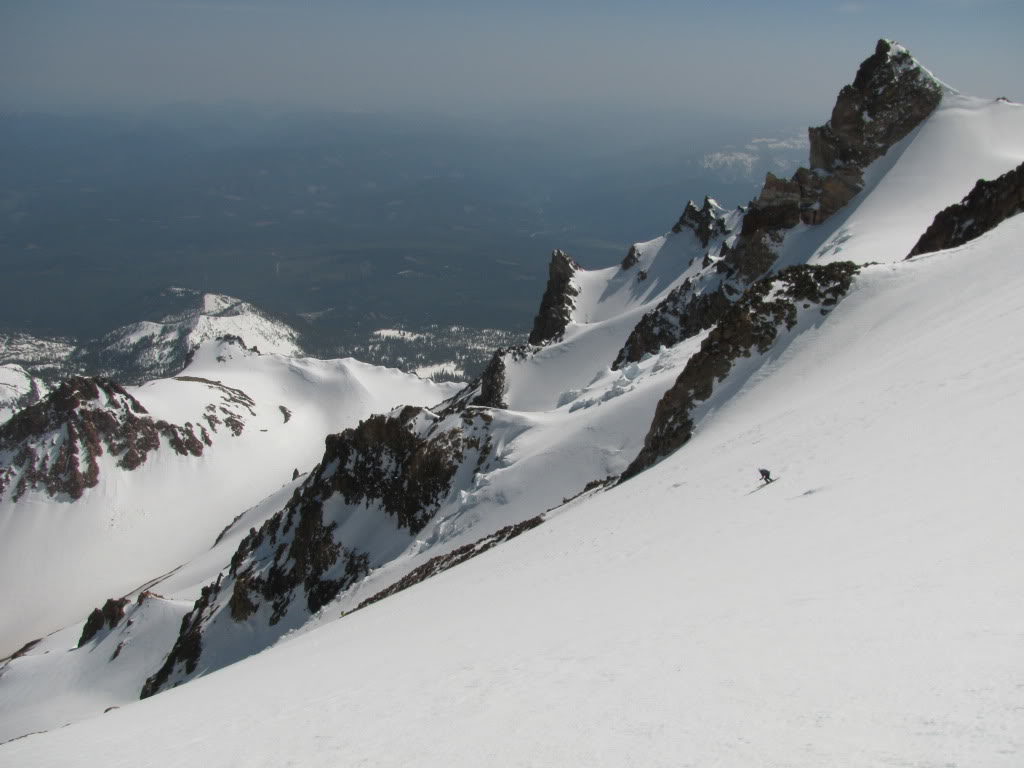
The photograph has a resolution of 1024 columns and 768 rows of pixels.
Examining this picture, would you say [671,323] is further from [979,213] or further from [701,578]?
[701,578]

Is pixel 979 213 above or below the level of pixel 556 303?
below

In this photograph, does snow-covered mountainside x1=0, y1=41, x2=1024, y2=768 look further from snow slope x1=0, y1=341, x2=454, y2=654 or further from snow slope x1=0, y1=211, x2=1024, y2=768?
snow slope x1=0, y1=341, x2=454, y2=654

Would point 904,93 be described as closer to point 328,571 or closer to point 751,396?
point 751,396

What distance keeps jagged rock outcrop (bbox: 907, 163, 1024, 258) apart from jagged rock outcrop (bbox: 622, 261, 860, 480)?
1266 centimetres

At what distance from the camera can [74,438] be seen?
142750mm

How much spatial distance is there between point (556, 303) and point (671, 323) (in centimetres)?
5819

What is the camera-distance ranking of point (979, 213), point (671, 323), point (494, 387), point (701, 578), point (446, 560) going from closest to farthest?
1. point (701, 578)
2. point (446, 560)
3. point (979, 213)
4. point (671, 323)
5. point (494, 387)

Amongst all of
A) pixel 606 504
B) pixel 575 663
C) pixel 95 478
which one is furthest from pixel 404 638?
pixel 95 478

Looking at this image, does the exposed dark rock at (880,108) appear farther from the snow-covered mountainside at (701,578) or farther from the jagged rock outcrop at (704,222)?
the jagged rock outcrop at (704,222)

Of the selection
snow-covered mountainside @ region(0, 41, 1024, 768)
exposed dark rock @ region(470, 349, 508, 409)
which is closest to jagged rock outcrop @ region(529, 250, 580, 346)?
exposed dark rock @ region(470, 349, 508, 409)

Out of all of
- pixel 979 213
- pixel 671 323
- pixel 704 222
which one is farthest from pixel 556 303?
pixel 979 213

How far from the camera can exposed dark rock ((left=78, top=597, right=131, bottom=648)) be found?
7500 centimetres

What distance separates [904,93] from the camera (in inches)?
3110

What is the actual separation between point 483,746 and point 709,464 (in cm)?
1779
